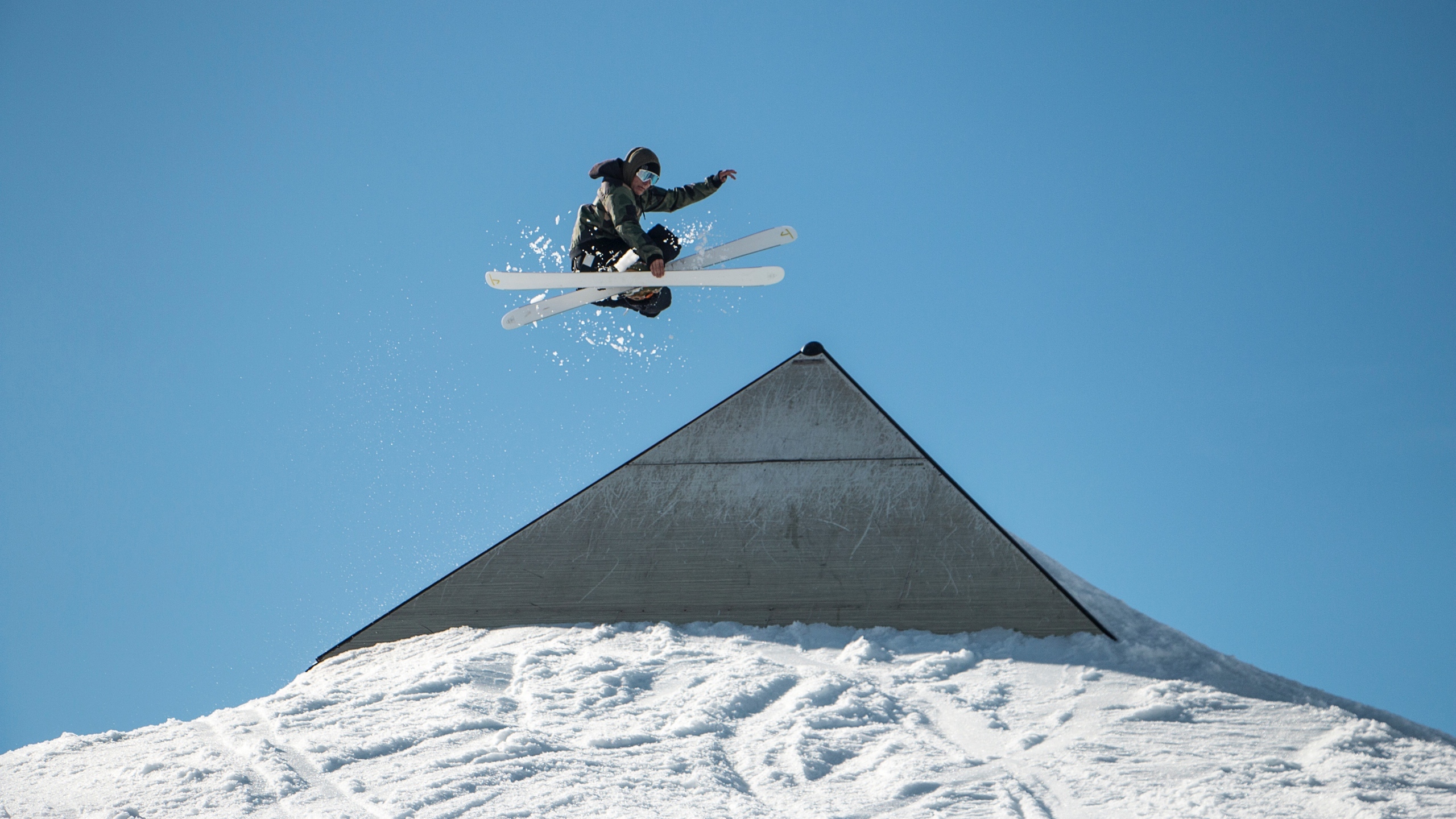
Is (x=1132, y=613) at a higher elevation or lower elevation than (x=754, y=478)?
lower

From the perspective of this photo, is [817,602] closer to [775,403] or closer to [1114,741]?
[775,403]

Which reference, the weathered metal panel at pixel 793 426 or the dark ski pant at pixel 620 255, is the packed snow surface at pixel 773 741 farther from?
the dark ski pant at pixel 620 255

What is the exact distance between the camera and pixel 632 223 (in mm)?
7242

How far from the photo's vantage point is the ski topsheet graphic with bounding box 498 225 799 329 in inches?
306

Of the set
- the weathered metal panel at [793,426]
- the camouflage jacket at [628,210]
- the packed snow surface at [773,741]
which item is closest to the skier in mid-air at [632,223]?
the camouflage jacket at [628,210]

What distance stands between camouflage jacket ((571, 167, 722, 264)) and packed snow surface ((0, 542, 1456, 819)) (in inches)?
113

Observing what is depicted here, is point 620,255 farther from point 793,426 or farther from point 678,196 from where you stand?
point 793,426

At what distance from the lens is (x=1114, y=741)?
5.13 metres

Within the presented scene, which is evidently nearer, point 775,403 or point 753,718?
point 753,718

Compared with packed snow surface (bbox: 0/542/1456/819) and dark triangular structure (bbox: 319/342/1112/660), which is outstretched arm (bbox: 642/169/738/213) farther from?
packed snow surface (bbox: 0/542/1456/819)

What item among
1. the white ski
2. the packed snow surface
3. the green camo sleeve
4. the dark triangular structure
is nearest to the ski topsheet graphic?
the white ski

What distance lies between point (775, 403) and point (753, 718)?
9.36 feet

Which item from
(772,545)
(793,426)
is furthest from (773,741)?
(793,426)

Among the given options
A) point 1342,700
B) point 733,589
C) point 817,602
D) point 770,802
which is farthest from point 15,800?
point 1342,700
